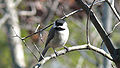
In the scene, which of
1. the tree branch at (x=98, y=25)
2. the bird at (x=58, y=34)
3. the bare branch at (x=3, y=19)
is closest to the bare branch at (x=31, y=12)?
the bare branch at (x=3, y=19)

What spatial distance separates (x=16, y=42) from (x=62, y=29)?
188 inches

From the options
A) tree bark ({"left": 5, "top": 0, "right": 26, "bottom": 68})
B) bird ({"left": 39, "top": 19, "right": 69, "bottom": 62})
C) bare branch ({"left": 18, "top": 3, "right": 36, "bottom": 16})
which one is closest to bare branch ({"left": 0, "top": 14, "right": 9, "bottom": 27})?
tree bark ({"left": 5, "top": 0, "right": 26, "bottom": 68})

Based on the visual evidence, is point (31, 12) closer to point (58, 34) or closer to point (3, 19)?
point (3, 19)

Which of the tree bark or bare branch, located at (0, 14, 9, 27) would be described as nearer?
bare branch, located at (0, 14, 9, 27)

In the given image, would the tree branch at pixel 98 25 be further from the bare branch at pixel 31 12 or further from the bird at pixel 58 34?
the bare branch at pixel 31 12

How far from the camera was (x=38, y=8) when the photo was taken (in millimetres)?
8422

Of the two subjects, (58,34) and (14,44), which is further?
(14,44)

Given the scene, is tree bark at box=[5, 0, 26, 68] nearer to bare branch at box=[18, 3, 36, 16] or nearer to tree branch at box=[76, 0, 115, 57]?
bare branch at box=[18, 3, 36, 16]

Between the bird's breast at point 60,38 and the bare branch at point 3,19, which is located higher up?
the bird's breast at point 60,38

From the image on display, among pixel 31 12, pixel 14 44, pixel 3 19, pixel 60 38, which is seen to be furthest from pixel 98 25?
pixel 14 44

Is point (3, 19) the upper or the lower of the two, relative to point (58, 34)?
lower

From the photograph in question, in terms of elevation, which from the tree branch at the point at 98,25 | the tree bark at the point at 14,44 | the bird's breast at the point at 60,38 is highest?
the tree branch at the point at 98,25

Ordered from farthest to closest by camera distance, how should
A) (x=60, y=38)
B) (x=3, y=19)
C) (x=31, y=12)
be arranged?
1. (x=3, y=19)
2. (x=31, y=12)
3. (x=60, y=38)

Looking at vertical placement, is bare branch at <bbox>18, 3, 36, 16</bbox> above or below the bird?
below
